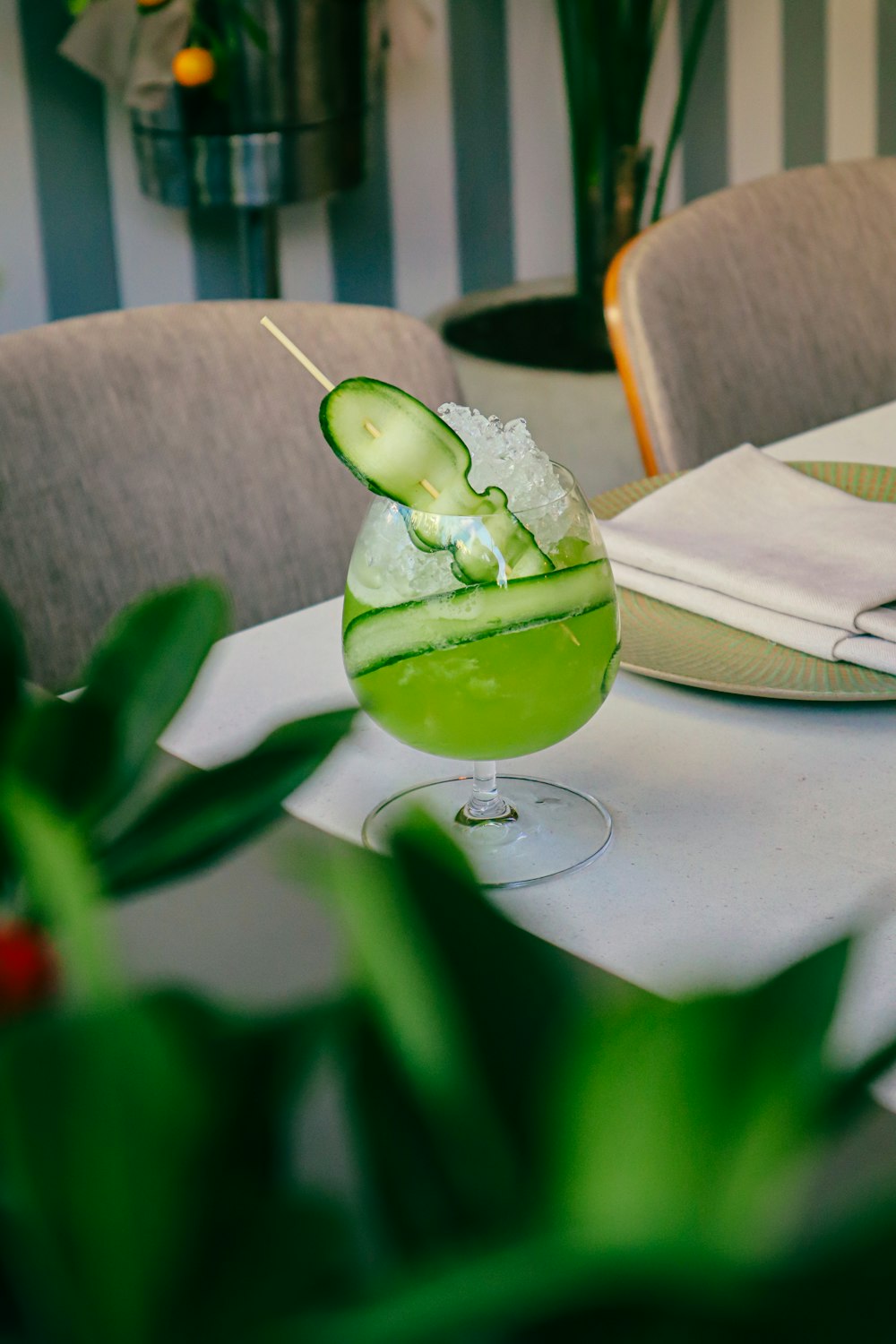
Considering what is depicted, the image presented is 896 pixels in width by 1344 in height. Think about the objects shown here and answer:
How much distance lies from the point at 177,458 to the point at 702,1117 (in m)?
1.05

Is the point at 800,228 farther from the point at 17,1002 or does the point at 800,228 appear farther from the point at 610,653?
the point at 17,1002

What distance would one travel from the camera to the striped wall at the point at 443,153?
8.18 feet

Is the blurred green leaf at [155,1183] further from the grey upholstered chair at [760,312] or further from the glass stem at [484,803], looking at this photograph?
the grey upholstered chair at [760,312]

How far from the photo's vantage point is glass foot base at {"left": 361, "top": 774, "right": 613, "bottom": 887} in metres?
0.65

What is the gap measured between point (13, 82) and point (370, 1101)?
256cm

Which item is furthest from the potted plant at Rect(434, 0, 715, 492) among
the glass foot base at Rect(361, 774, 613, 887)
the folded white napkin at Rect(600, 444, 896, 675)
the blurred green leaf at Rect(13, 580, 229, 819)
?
the blurred green leaf at Rect(13, 580, 229, 819)

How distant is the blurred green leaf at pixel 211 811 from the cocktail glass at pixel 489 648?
1.25 ft

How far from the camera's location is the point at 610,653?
0.67 metres

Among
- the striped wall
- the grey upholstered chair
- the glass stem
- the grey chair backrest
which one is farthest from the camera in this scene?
the striped wall

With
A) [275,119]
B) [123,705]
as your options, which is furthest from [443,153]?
[123,705]

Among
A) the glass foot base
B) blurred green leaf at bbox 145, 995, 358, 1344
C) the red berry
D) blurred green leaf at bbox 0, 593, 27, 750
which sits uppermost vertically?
blurred green leaf at bbox 0, 593, 27, 750

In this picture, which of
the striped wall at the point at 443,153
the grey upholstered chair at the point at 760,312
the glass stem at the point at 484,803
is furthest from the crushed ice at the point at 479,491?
the striped wall at the point at 443,153

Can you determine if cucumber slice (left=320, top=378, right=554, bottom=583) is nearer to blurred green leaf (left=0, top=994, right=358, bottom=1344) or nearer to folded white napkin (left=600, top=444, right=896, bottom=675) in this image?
folded white napkin (left=600, top=444, right=896, bottom=675)

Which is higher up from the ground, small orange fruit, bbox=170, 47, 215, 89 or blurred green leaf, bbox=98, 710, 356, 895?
small orange fruit, bbox=170, 47, 215, 89
